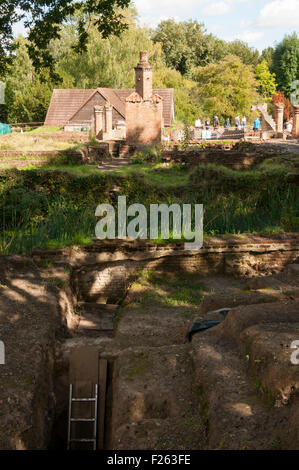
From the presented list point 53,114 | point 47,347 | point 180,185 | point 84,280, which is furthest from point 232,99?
point 47,347

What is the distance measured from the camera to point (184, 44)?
66.7 meters

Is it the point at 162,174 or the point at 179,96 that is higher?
A: the point at 179,96

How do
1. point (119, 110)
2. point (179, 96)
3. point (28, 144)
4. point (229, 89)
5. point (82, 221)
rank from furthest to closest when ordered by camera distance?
point (179, 96) < point (229, 89) < point (119, 110) < point (28, 144) < point (82, 221)

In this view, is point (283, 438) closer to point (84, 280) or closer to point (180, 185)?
point (84, 280)

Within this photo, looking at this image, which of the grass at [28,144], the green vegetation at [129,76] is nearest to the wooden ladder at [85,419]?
the grass at [28,144]

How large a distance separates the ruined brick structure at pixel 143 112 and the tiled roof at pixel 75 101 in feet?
48.7

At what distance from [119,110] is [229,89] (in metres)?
9.71

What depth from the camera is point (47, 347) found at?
636 centimetres

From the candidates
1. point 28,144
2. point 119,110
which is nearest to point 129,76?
point 119,110

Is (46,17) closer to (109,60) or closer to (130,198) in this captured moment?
(130,198)

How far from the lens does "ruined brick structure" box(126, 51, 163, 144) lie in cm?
2802

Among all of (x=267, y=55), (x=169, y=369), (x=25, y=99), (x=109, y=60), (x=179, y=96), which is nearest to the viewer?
(x=169, y=369)

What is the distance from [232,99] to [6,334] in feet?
138

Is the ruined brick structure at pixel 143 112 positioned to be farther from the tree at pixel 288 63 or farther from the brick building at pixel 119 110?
the tree at pixel 288 63
